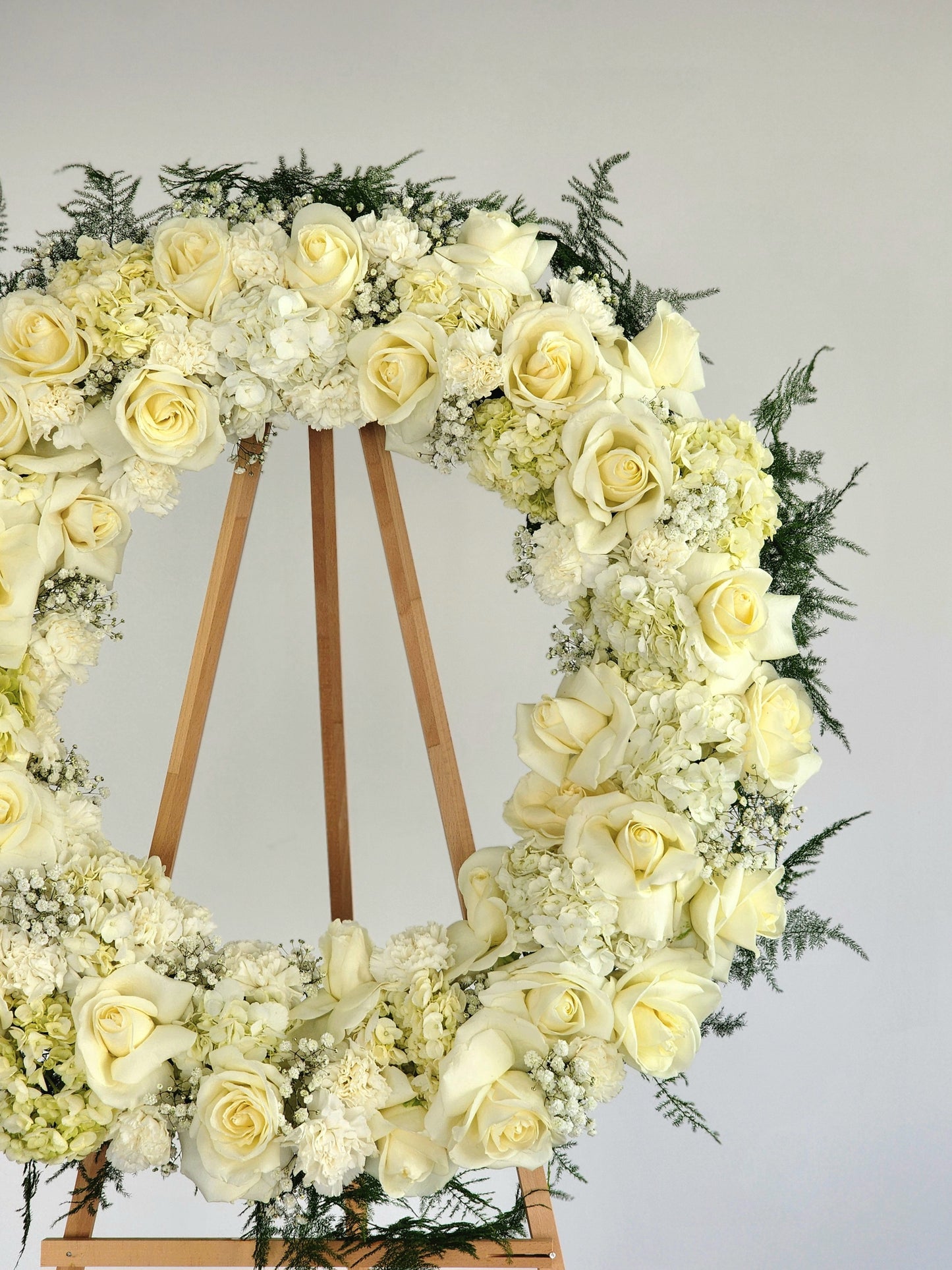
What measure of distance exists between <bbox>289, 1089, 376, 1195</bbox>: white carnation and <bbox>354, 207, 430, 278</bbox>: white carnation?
1146 mm

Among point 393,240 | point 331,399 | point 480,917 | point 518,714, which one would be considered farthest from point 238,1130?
point 393,240

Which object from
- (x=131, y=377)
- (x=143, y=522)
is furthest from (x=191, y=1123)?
(x=143, y=522)

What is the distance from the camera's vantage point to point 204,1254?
1512mm

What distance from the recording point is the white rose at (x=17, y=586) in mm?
1535

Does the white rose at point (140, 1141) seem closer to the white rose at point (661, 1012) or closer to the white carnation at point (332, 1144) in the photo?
the white carnation at point (332, 1144)

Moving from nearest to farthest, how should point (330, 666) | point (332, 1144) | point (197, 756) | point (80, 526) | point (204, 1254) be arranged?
point (332, 1144) < point (204, 1254) < point (80, 526) < point (197, 756) < point (330, 666)

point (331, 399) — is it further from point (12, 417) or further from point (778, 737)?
point (778, 737)

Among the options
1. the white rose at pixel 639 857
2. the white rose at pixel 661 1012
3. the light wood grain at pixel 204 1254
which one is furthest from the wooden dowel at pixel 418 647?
the light wood grain at pixel 204 1254

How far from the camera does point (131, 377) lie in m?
1.53

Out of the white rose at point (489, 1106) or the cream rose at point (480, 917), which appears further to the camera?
the cream rose at point (480, 917)

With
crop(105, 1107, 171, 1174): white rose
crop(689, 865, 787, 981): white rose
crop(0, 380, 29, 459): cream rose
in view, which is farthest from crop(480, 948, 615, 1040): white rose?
crop(0, 380, 29, 459): cream rose

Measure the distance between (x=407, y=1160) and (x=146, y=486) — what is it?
981 millimetres

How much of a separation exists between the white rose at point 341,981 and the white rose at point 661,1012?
34 cm

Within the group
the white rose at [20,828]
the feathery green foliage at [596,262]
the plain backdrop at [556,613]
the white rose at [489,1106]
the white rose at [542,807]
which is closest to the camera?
the white rose at [489,1106]
